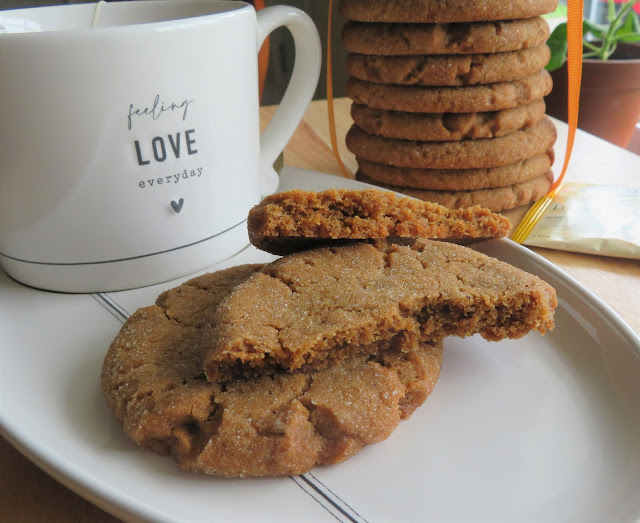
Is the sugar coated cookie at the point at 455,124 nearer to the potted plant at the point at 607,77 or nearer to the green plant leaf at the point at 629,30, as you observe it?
the potted plant at the point at 607,77

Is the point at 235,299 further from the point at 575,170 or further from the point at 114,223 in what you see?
the point at 575,170

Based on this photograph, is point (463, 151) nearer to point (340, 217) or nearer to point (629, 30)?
point (340, 217)

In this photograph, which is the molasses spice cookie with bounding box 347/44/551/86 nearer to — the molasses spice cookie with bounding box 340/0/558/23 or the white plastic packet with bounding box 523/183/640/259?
the molasses spice cookie with bounding box 340/0/558/23

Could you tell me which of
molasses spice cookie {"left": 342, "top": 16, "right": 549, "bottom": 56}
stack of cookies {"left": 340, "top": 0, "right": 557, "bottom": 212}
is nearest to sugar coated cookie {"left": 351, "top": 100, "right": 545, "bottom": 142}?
stack of cookies {"left": 340, "top": 0, "right": 557, "bottom": 212}

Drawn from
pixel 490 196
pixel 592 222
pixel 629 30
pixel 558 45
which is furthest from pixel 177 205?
pixel 629 30

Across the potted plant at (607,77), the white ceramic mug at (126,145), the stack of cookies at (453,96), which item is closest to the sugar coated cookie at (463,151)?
the stack of cookies at (453,96)

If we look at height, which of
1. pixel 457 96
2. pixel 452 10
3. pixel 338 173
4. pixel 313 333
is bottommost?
pixel 338 173

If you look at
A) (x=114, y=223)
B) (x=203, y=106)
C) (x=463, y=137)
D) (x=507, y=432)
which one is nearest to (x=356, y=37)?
(x=463, y=137)
